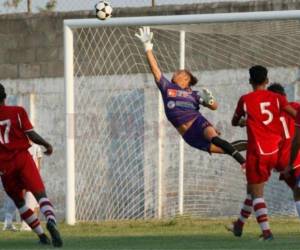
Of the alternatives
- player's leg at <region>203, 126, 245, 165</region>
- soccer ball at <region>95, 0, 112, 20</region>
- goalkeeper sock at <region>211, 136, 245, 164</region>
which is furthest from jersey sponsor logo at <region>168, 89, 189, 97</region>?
soccer ball at <region>95, 0, 112, 20</region>

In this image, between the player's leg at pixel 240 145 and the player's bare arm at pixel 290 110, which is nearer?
the player's bare arm at pixel 290 110

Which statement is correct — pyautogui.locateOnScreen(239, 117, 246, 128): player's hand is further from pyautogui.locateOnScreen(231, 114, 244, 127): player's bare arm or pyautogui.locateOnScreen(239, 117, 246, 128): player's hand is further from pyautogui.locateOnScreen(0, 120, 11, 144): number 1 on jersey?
pyautogui.locateOnScreen(0, 120, 11, 144): number 1 on jersey

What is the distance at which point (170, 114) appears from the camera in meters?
14.1

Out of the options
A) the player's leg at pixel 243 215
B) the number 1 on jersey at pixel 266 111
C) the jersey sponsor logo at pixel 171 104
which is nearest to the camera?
the number 1 on jersey at pixel 266 111

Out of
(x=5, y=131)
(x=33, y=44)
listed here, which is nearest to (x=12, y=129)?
(x=5, y=131)

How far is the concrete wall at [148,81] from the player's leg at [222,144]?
402 cm

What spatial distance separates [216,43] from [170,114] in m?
4.64

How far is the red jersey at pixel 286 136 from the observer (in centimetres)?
1139

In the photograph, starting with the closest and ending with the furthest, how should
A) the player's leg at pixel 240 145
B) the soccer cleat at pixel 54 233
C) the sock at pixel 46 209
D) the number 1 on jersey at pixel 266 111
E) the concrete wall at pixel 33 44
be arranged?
1. the soccer cleat at pixel 54 233
2. the sock at pixel 46 209
3. the number 1 on jersey at pixel 266 111
4. the player's leg at pixel 240 145
5. the concrete wall at pixel 33 44

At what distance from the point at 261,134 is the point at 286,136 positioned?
49 centimetres

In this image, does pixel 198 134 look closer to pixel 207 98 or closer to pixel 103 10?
pixel 207 98

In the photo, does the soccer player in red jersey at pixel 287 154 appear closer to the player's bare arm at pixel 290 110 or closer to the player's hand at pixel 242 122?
the player's bare arm at pixel 290 110

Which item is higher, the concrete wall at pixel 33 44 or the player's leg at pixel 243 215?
the concrete wall at pixel 33 44

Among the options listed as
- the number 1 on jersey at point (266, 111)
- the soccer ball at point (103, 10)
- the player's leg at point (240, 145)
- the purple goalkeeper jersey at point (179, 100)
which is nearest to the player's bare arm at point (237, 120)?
the number 1 on jersey at point (266, 111)
